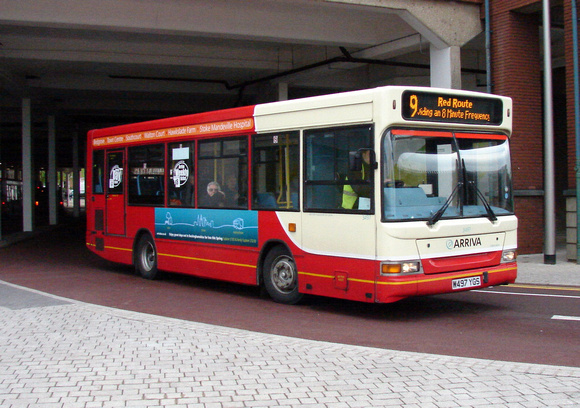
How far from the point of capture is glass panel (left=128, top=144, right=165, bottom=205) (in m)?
12.9

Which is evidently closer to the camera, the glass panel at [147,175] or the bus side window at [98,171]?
the glass panel at [147,175]

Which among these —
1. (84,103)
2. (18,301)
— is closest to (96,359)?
(18,301)

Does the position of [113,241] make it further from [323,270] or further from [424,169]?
[424,169]

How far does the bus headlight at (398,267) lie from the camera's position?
844 centimetres

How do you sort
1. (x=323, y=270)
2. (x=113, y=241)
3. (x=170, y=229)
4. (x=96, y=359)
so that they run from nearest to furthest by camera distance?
(x=96, y=359)
(x=323, y=270)
(x=170, y=229)
(x=113, y=241)

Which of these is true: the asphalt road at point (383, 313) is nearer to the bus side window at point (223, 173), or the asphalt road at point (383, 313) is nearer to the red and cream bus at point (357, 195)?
the red and cream bus at point (357, 195)

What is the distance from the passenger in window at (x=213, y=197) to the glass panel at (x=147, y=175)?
1.44 metres

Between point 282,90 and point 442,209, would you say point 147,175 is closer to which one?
Answer: point 442,209

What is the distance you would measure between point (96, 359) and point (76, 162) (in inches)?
1696

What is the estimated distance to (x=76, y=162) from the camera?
47344 millimetres

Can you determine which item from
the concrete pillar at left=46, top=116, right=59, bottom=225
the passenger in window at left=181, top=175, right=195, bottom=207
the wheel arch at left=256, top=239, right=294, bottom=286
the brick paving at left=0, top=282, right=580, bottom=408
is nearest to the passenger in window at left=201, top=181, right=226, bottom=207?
the passenger in window at left=181, top=175, right=195, bottom=207

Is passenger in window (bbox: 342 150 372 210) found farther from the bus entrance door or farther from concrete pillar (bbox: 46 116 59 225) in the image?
concrete pillar (bbox: 46 116 59 225)

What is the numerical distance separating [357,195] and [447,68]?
956 centimetres

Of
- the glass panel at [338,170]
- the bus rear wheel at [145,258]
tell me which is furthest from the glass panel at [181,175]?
the glass panel at [338,170]
